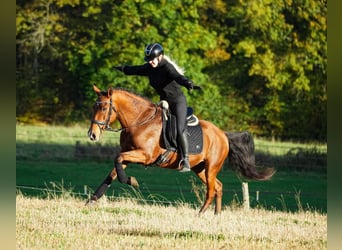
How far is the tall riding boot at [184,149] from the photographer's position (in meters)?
12.4

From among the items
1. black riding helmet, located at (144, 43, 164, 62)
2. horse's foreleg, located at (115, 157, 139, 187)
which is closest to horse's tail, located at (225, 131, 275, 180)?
black riding helmet, located at (144, 43, 164, 62)

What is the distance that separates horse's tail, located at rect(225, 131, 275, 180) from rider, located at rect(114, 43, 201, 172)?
1890 millimetres

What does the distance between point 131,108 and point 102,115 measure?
69 cm

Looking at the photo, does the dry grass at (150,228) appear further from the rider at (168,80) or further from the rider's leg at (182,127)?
the rider at (168,80)

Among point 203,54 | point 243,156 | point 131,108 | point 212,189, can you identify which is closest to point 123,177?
point 131,108

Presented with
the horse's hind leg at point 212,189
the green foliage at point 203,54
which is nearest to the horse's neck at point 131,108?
the horse's hind leg at point 212,189

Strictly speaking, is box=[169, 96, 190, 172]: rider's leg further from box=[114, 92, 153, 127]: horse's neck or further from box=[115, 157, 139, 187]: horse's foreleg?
box=[115, 157, 139, 187]: horse's foreleg

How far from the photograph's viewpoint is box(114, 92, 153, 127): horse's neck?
40.2ft

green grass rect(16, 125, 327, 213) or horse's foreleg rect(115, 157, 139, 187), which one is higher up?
horse's foreleg rect(115, 157, 139, 187)

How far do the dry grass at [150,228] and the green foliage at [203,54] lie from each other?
29.2 meters

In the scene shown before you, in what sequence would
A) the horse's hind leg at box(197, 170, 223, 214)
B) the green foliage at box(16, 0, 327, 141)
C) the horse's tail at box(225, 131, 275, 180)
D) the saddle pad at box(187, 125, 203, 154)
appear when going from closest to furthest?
1. the saddle pad at box(187, 125, 203, 154)
2. the horse's hind leg at box(197, 170, 223, 214)
3. the horse's tail at box(225, 131, 275, 180)
4. the green foliage at box(16, 0, 327, 141)

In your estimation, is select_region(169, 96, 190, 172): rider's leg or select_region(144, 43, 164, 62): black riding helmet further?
select_region(169, 96, 190, 172): rider's leg
